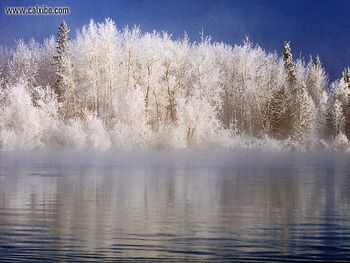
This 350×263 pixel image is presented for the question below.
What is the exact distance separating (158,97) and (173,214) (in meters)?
18.7

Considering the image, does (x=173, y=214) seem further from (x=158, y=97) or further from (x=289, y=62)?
(x=289, y=62)

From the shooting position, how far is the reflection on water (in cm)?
723

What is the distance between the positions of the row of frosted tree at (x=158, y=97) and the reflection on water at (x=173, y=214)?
9.57 meters

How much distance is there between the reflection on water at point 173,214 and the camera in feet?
23.7

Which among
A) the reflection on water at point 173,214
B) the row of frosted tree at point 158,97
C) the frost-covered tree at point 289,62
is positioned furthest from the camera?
the frost-covered tree at point 289,62

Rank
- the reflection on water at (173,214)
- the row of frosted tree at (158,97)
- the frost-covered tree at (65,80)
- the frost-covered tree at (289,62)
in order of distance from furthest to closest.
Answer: the frost-covered tree at (289,62), the frost-covered tree at (65,80), the row of frosted tree at (158,97), the reflection on water at (173,214)

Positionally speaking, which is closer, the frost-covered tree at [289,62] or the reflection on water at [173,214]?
the reflection on water at [173,214]

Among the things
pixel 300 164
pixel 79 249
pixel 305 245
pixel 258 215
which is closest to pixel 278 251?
pixel 305 245

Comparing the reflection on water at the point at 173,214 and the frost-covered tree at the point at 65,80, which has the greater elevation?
the frost-covered tree at the point at 65,80

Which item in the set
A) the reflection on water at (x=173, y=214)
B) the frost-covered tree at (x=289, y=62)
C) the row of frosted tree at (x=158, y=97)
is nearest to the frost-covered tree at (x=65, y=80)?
the row of frosted tree at (x=158, y=97)

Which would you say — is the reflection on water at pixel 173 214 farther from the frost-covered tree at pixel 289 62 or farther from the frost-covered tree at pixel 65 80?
the frost-covered tree at pixel 289 62

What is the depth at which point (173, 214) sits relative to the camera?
383 inches

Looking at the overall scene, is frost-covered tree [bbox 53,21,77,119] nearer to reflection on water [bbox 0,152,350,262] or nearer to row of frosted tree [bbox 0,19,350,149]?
row of frosted tree [bbox 0,19,350,149]

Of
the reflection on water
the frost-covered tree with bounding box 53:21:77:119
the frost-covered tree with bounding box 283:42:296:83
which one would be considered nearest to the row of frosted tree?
the frost-covered tree with bounding box 53:21:77:119
